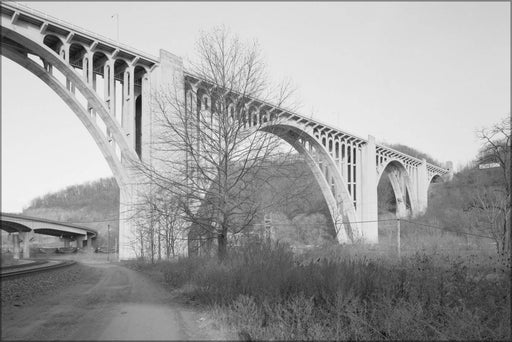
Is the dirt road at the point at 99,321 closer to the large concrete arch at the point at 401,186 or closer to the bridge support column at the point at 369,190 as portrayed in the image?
the bridge support column at the point at 369,190

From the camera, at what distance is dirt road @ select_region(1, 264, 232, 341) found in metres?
4.68

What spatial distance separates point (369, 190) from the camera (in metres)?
54.8

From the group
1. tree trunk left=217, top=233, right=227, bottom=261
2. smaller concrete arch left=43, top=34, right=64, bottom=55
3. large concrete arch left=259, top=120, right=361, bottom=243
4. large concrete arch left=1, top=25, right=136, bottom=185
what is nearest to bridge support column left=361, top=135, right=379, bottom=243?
large concrete arch left=259, top=120, right=361, bottom=243

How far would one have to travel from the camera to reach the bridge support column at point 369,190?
5459cm

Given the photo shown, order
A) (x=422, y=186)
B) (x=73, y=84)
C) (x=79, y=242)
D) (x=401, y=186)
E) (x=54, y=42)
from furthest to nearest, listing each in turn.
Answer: (x=422, y=186) → (x=401, y=186) → (x=79, y=242) → (x=54, y=42) → (x=73, y=84)

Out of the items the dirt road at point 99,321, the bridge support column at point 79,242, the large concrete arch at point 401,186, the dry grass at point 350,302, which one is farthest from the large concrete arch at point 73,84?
the large concrete arch at point 401,186

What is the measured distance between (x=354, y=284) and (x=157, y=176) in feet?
28.2

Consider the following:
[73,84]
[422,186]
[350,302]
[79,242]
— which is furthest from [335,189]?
[350,302]

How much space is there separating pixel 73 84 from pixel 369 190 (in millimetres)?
39476

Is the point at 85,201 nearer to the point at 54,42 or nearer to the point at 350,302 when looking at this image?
the point at 54,42

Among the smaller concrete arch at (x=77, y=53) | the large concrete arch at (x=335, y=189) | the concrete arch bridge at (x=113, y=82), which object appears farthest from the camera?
the large concrete arch at (x=335, y=189)

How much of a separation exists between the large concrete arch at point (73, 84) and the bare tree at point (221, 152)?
20.5ft

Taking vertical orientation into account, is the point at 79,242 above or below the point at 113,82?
below

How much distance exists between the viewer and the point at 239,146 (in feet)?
49.0
